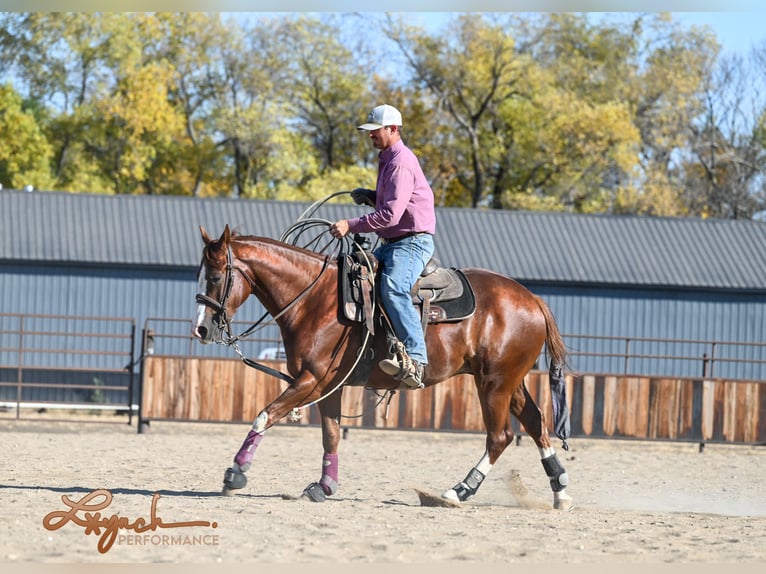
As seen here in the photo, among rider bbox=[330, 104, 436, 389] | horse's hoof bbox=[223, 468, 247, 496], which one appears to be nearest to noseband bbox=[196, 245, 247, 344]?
rider bbox=[330, 104, 436, 389]

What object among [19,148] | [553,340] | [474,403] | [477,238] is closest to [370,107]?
[19,148]

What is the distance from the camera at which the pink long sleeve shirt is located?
863 cm

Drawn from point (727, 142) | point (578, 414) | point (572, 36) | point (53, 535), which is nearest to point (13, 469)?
point (53, 535)

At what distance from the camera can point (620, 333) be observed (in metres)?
24.3

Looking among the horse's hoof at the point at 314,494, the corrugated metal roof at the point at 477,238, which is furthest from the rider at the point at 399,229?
the corrugated metal roof at the point at 477,238

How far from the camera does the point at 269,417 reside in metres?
8.59

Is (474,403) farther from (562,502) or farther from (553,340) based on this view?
(562,502)

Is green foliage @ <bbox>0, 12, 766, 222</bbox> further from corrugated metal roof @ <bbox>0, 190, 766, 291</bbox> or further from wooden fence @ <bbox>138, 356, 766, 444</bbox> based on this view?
wooden fence @ <bbox>138, 356, 766, 444</bbox>

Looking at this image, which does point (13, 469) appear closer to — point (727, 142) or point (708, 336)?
point (708, 336)

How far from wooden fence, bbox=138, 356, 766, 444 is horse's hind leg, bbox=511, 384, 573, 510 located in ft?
22.0

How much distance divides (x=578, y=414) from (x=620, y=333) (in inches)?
309

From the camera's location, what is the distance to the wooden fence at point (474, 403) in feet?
54.2

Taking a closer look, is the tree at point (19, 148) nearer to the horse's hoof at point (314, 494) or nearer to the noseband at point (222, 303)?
the noseband at point (222, 303)

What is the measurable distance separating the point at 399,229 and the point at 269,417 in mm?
1715
